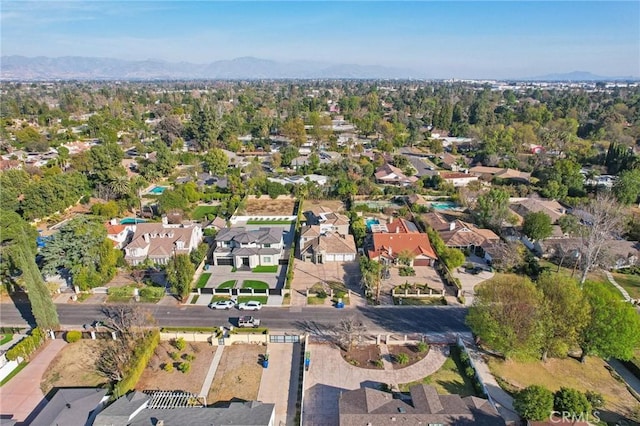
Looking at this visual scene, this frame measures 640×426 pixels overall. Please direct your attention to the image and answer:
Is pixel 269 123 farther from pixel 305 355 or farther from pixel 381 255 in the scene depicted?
pixel 305 355

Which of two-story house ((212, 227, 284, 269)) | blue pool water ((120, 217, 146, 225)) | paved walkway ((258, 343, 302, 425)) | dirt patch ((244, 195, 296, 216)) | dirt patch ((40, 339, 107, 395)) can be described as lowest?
dirt patch ((40, 339, 107, 395))

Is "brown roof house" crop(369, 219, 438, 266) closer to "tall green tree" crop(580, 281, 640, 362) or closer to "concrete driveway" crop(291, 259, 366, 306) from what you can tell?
"concrete driveway" crop(291, 259, 366, 306)

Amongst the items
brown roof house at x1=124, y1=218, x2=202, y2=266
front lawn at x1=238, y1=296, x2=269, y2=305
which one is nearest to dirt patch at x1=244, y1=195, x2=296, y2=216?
brown roof house at x1=124, y1=218, x2=202, y2=266

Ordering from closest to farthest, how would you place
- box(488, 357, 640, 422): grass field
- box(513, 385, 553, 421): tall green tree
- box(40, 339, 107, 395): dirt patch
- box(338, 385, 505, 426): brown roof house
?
box(338, 385, 505, 426): brown roof house < box(513, 385, 553, 421): tall green tree < box(488, 357, 640, 422): grass field < box(40, 339, 107, 395): dirt patch

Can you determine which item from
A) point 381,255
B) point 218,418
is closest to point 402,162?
point 381,255

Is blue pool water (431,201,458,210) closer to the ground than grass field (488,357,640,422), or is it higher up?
higher up

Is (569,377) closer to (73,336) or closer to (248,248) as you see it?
(248,248)
